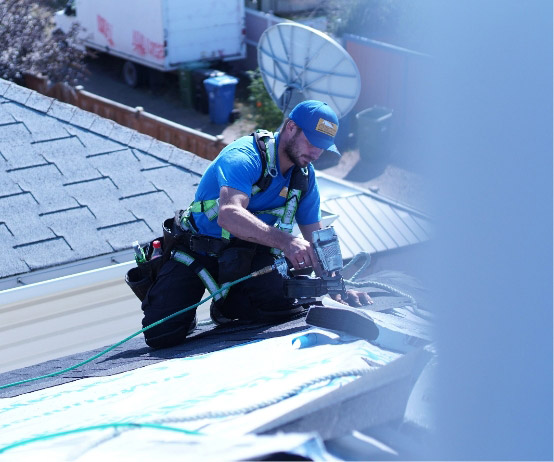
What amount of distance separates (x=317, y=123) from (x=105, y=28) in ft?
63.4

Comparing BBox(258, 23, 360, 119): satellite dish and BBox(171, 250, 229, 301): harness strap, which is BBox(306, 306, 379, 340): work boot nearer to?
BBox(171, 250, 229, 301): harness strap

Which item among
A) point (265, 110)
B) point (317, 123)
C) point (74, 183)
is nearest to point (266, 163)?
point (317, 123)

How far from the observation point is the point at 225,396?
3039 millimetres

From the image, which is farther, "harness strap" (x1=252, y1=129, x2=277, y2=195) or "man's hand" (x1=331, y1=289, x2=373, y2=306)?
"harness strap" (x1=252, y1=129, x2=277, y2=195)

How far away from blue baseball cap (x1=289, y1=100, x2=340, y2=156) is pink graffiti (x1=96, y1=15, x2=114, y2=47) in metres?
19.0

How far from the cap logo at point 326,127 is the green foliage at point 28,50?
40.9 ft

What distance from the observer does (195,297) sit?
527 cm

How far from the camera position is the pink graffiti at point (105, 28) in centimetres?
2267

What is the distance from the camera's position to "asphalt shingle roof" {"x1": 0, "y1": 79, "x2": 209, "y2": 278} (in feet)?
20.6

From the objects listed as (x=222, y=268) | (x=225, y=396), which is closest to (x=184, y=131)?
(x=222, y=268)

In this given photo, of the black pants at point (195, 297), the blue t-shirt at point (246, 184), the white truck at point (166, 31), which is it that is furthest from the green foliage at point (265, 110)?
the black pants at point (195, 297)

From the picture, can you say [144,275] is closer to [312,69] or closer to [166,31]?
[312,69]

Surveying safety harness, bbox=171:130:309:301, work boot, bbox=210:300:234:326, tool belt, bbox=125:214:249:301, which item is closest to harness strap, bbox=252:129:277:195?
safety harness, bbox=171:130:309:301

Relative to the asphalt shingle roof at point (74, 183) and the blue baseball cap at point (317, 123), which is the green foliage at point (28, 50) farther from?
the blue baseball cap at point (317, 123)
